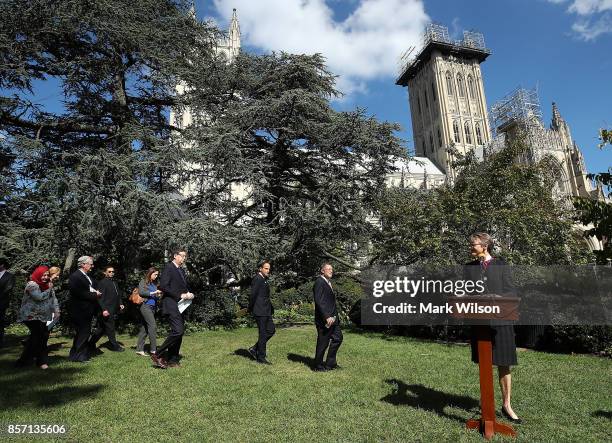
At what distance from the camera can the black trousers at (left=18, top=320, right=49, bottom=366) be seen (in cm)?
618

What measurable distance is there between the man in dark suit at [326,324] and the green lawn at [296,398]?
27 cm

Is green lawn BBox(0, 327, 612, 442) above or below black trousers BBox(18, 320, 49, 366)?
below

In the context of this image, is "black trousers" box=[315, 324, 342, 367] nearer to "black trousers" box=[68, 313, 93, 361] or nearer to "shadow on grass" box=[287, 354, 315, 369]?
"shadow on grass" box=[287, 354, 315, 369]

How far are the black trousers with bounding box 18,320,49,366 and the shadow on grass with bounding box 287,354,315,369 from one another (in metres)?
3.82

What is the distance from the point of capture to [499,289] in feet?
12.5

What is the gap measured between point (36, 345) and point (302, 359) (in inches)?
164

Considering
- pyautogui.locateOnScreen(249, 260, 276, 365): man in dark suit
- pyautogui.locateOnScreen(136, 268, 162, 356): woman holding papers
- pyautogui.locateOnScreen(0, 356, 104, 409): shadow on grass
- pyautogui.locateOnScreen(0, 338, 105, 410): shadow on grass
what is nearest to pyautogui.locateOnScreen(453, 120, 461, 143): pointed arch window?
pyautogui.locateOnScreen(249, 260, 276, 365): man in dark suit

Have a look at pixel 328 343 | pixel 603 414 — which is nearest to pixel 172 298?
pixel 328 343

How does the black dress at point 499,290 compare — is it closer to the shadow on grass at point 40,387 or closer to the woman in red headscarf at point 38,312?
the shadow on grass at point 40,387

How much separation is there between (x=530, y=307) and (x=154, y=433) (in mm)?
8305

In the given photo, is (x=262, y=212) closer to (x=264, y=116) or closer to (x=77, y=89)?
(x=264, y=116)

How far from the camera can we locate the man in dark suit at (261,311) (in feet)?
21.9

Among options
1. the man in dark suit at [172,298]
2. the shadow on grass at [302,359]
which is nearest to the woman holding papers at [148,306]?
the man in dark suit at [172,298]

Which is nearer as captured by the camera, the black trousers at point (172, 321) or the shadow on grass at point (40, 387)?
the shadow on grass at point (40, 387)
